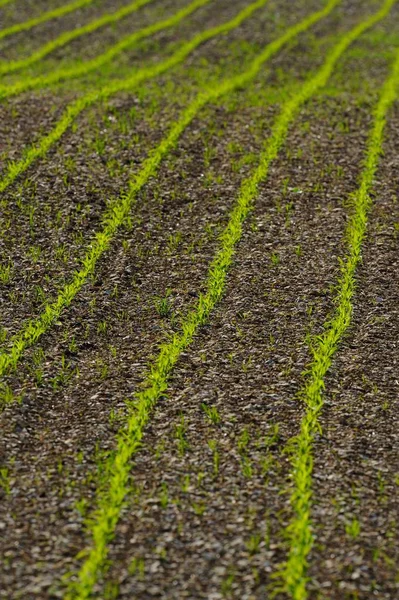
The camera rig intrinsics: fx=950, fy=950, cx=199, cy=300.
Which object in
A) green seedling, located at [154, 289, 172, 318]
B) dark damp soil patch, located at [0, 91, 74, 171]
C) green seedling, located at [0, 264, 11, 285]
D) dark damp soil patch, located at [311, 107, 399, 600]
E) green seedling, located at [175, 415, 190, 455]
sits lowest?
dark damp soil patch, located at [311, 107, 399, 600]

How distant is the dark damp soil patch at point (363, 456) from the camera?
16.5ft

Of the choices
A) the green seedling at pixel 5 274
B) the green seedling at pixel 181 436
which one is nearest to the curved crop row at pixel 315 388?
the green seedling at pixel 181 436

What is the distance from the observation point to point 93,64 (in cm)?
1409

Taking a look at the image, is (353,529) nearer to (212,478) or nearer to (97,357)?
(212,478)

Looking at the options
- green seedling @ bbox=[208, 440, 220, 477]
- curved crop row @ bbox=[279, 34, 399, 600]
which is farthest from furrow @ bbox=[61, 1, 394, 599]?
curved crop row @ bbox=[279, 34, 399, 600]

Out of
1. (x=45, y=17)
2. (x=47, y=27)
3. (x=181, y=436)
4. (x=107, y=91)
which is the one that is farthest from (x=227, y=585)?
(x=45, y=17)

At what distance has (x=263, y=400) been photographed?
21.3 ft

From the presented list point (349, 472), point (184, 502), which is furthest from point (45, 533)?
point (349, 472)

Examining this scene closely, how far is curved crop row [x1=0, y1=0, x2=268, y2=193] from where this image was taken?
33.3 ft

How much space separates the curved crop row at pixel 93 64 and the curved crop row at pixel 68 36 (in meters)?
0.66

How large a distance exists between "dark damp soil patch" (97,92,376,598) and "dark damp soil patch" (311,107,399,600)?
0.25m

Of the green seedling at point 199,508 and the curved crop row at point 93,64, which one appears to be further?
the curved crop row at point 93,64

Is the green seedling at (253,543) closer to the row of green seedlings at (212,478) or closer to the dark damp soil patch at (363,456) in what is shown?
the row of green seedlings at (212,478)

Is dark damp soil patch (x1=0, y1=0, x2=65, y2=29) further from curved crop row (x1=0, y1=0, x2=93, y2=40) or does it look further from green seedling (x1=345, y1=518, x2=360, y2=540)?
green seedling (x1=345, y1=518, x2=360, y2=540)
